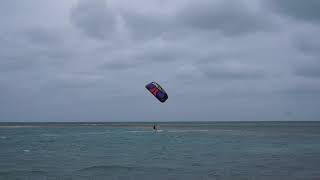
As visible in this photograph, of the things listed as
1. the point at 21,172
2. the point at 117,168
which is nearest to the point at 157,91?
the point at 117,168

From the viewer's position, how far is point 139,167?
23.2m

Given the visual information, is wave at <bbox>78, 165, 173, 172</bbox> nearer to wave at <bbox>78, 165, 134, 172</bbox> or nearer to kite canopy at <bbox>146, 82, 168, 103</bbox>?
wave at <bbox>78, 165, 134, 172</bbox>

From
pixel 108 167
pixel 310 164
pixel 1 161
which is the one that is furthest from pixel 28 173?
pixel 310 164

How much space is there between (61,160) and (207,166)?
9.02 m

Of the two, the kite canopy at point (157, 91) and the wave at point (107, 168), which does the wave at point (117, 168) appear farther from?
the kite canopy at point (157, 91)

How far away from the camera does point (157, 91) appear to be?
36969 mm

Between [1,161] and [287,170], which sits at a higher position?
[1,161]

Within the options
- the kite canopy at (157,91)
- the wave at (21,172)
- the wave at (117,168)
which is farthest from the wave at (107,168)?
the kite canopy at (157,91)

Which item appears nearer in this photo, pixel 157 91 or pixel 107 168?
pixel 107 168

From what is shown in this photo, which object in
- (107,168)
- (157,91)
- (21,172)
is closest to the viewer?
(21,172)

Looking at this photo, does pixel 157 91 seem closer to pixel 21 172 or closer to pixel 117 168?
pixel 117 168

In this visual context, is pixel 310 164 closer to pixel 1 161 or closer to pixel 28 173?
pixel 28 173

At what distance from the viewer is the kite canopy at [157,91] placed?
36381mm

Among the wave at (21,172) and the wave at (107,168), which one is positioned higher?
the wave at (107,168)
